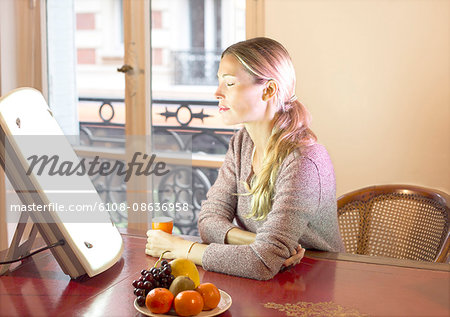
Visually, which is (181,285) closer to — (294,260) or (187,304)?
(187,304)

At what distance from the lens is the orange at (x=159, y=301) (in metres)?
1.23

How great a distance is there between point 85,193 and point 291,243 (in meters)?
0.66

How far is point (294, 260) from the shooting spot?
1583 millimetres

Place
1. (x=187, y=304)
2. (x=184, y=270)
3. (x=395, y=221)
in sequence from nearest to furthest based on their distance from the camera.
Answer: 1. (x=187, y=304)
2. (x=184, y=270)
3. (x=395, y=221)

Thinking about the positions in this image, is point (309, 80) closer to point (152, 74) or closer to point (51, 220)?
point (152, 74)

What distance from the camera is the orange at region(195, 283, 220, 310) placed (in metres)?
1.25

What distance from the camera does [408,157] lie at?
271 centimetres

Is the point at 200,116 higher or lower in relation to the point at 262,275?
higher

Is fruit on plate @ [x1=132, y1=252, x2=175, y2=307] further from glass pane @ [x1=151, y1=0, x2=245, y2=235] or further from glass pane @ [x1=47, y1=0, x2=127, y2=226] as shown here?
glass pane @ [x1=47, y1=0, x2=127, y2=226]

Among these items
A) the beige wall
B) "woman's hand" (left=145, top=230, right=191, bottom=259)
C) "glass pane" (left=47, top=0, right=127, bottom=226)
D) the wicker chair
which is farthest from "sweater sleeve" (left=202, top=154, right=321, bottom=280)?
"glass pane" (left=47, top=0, right=127, bottom=226)

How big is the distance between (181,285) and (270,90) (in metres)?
0.79

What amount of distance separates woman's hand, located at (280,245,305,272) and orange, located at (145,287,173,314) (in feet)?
1.40

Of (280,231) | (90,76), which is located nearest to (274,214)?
(280,231)

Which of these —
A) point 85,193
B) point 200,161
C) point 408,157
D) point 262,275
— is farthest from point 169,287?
point 200,161
